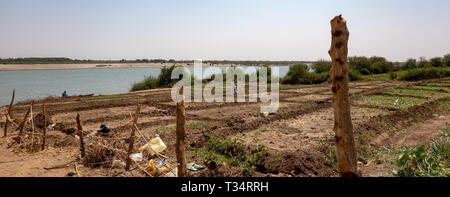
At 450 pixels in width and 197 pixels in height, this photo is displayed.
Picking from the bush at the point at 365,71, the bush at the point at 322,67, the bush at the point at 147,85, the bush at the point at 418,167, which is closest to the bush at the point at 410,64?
the bush at the point at 365,71

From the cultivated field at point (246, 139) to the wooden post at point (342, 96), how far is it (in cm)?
154

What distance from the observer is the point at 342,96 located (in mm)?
2865

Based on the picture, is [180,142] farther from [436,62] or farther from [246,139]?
[436,62]

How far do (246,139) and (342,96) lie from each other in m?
3.86

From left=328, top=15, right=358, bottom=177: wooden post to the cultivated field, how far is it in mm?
1537

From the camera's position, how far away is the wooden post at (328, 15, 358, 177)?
2.78m

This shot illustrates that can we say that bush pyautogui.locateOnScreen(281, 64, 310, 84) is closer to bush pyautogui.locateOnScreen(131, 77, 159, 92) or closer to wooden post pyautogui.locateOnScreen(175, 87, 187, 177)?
bush pyautogui.locateOnScreen(131, 77, 159, 92)

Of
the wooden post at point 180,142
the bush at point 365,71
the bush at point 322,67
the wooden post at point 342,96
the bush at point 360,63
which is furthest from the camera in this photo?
the bush at point 360,63

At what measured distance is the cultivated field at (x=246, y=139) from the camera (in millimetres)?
4805

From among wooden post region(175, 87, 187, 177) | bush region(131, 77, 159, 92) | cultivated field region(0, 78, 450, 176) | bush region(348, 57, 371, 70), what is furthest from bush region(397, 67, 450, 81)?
wooden post region(175, 87, 187, 177)

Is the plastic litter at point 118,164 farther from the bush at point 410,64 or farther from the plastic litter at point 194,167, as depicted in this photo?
the bush at point 410,64

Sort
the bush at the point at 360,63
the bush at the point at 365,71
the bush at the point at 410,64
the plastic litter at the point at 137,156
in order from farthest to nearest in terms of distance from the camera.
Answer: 1. the bush at the point at 410,64
2. the bush at the point at 360,63
3. the bush at the point at 365,71
4. the plastic litter at the point at 137,156
